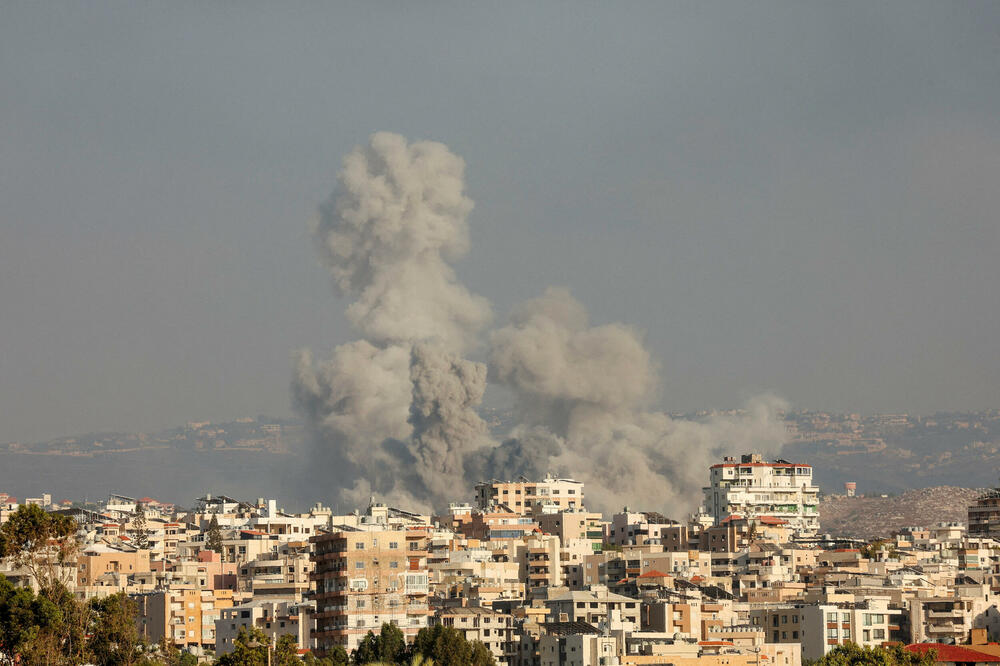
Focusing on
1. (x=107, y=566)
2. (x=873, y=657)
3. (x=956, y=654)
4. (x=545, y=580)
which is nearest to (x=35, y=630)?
(x=873, y=657)

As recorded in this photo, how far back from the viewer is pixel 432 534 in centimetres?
12644

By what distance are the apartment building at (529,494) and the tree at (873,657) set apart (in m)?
67.3

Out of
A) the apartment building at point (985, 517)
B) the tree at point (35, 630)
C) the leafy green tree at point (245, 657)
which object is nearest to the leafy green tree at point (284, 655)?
the leafy green tree at point (245, 657)

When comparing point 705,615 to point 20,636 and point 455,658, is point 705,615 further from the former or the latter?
point 20,636

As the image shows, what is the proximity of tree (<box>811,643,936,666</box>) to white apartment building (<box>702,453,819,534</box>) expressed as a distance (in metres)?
73.0

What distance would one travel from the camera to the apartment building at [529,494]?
525 feet

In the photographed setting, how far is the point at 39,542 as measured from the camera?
70.2m

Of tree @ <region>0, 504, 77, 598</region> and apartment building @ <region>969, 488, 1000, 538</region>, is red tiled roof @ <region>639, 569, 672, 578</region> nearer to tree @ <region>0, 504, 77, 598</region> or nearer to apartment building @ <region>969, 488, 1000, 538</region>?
tree @ <region>0, 504, 77, 598</region>

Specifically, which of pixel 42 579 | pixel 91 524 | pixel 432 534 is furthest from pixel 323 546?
pixel 91 524

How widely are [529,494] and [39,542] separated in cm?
9413

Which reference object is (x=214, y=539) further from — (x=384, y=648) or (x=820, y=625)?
(x=384, y=648)

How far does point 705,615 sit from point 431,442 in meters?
74.3

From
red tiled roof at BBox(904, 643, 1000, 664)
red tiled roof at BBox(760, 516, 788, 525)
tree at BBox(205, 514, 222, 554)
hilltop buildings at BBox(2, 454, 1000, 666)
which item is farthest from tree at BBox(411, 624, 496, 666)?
red tiled roof at BBox(760, 516, 788, 525)

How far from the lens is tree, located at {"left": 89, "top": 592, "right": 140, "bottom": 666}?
237 feet
